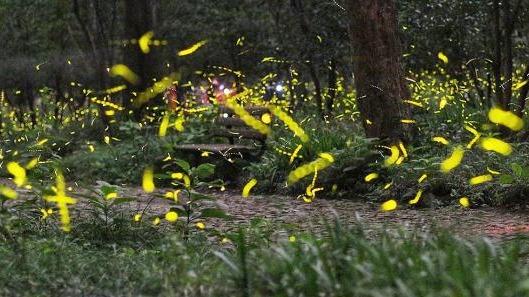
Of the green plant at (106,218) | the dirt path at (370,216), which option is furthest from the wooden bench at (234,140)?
the green plant at (106,218)

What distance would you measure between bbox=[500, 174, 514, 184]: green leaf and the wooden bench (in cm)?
408

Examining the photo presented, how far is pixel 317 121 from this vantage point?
11859mm

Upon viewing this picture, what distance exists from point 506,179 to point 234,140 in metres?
5.68

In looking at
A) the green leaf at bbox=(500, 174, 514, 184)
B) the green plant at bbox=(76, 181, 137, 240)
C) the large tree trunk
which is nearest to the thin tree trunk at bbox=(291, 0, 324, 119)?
the large tree trunk

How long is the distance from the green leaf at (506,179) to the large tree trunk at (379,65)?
6.32ft

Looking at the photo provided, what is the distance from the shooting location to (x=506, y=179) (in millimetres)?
7039

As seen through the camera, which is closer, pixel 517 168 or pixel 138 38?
pixel 517 168

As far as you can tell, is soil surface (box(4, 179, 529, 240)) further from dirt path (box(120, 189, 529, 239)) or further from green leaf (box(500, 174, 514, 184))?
green leaf (box(500, 174, 514, 184))

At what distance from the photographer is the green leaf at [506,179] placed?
702cm

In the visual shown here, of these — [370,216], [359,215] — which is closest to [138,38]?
[370,216]

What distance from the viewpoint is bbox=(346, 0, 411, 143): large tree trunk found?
8734mm

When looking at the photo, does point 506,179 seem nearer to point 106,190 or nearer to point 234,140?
point 106,190

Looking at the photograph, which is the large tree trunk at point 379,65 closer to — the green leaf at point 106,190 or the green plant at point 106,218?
the green plant at point 106,218

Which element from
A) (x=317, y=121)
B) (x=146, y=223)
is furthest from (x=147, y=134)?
(x=146, y=223)
